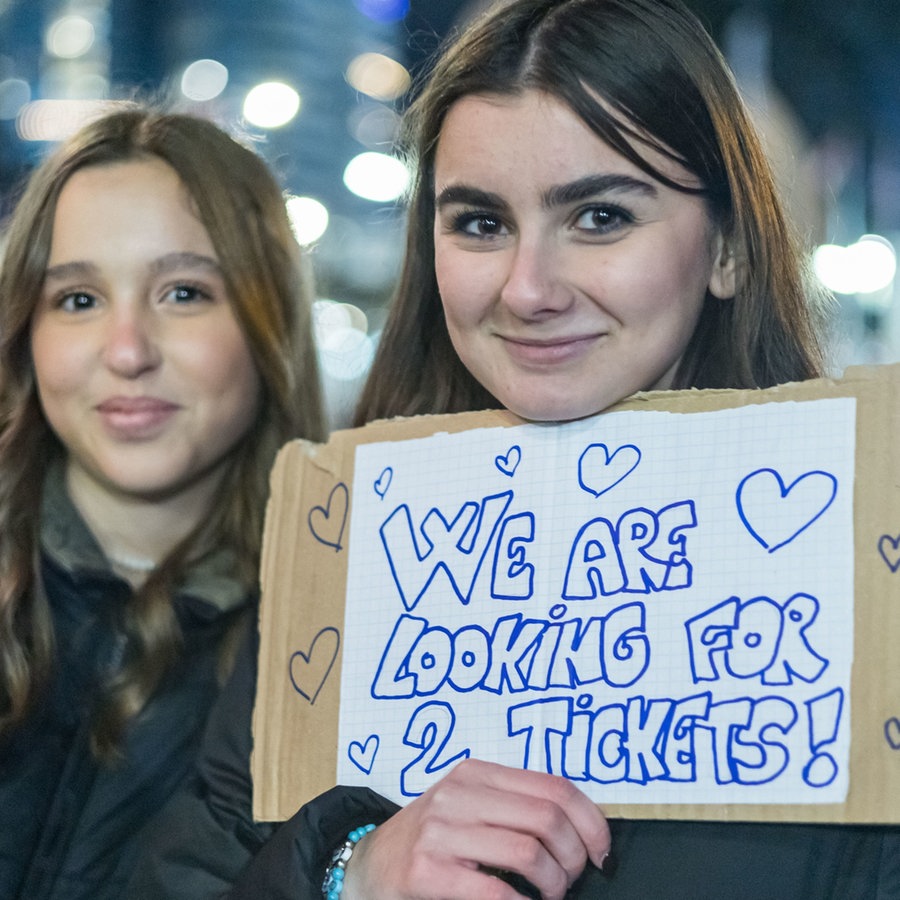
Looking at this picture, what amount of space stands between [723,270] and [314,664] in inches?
19.6

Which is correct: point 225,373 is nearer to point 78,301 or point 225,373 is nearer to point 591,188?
point 78,301

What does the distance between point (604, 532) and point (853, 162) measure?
4201 millimetres

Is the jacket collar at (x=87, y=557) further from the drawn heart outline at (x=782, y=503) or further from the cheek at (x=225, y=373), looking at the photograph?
the drawn heart outline at (x=782, y=503)

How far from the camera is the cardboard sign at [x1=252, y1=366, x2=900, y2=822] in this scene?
98 centimetres

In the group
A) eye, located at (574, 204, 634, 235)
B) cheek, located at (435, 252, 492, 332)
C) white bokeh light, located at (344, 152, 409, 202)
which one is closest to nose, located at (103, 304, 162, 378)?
cheek, located at (435, 252, 492, 332)

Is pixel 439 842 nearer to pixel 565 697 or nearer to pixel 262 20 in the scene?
pixel 565 697

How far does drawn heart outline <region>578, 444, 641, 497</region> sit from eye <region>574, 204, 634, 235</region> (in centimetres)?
18

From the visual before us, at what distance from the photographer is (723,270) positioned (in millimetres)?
1172

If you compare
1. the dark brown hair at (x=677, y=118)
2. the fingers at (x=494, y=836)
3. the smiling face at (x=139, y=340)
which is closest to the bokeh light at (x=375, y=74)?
the smiling face at (x=139, y=340)

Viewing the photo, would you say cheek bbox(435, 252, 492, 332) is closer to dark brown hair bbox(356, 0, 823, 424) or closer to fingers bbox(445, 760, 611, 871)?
dark brown hair bbox(356, 0, 823, 424)

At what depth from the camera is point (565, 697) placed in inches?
41.7

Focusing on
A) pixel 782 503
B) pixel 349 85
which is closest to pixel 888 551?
pixel 782 503

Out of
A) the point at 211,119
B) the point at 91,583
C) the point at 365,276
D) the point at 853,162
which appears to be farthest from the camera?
the point at 365,276

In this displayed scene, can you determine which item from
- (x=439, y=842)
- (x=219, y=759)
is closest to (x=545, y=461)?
(x=439, y=842)
